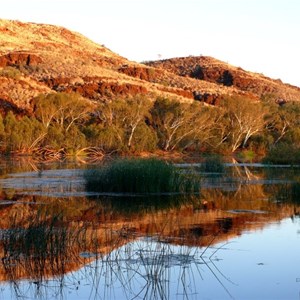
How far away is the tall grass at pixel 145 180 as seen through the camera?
69.5 ft

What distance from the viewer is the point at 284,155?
130 feet

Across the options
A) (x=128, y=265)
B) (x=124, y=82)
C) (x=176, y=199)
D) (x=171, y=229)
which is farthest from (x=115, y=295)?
(x=124, y=82)

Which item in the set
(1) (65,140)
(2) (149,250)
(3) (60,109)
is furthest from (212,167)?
(3) (60,109)

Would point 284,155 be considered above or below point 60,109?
below

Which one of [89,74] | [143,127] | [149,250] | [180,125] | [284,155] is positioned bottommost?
[149,250]

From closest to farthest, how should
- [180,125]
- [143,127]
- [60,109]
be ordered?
1. [60,109]
2. [143,127]
3. [180,125]

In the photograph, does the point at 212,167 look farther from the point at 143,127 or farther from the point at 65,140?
the point at 143,127

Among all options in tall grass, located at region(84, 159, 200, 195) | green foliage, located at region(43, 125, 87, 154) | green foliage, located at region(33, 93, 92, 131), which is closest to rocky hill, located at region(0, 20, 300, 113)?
green foliage, located at region(33, 93, 92, 131)

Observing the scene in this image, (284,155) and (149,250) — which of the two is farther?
(284,155)

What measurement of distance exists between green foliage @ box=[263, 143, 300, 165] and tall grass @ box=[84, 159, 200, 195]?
17.6 meters

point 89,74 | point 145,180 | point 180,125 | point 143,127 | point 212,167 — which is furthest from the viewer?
point 89,74

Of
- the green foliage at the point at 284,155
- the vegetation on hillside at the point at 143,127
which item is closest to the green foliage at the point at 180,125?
the vegetation on hillside at the point at 143,127

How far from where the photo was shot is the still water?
9492mm

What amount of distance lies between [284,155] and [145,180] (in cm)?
1988
